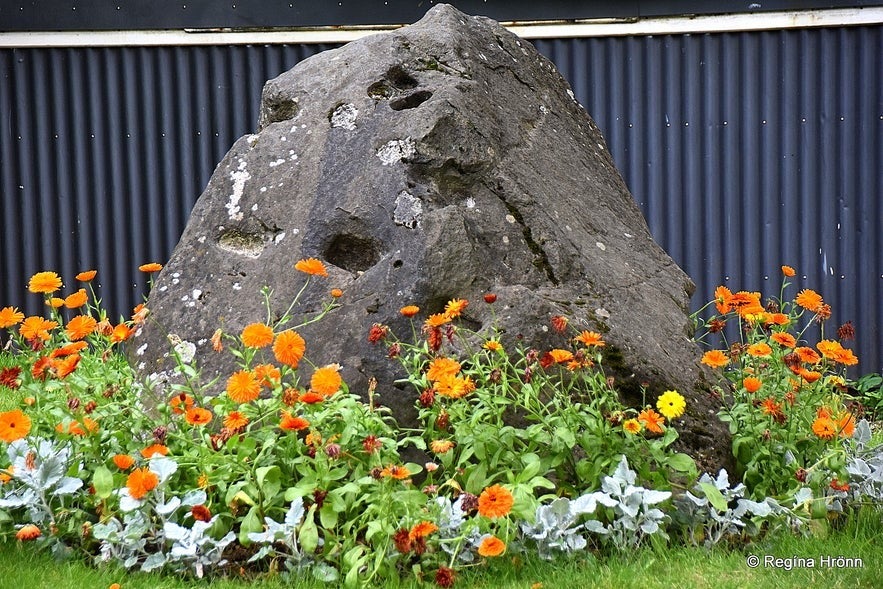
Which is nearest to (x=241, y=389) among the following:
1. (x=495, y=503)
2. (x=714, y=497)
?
(x=495, y=503)

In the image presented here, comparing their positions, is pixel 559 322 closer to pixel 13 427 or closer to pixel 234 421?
pixel 234 421

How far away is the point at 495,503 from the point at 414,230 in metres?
1.23

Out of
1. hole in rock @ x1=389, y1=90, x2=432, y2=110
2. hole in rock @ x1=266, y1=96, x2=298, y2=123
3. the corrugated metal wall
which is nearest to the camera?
hole in rock @ x1=389, y1=90, x2=432, y2=110

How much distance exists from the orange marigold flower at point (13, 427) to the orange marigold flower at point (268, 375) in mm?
651

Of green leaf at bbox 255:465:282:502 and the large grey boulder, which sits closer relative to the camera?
green leaf at bbox 255:465:282:502

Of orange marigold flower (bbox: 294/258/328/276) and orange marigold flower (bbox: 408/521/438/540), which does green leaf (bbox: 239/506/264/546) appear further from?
orange marigold flower (bbox: 294/258/328/276)

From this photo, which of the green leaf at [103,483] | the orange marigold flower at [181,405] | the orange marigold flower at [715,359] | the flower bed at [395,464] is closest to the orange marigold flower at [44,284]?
the flower bed at [395,464]

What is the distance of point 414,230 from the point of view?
130 inches

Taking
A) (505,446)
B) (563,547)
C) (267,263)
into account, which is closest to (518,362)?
(505,446)

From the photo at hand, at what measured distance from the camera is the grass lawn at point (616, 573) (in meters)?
2.51

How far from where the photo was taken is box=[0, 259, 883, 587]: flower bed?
262cm

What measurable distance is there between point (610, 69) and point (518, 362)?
4197 mm

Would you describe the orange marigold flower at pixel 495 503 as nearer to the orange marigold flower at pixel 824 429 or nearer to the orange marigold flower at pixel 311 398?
the orange marigold flower at pixel 311 398

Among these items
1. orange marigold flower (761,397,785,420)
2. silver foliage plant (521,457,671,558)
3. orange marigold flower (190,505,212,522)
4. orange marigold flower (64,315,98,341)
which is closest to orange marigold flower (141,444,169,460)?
orange marigold flower (190,505,212,522)
